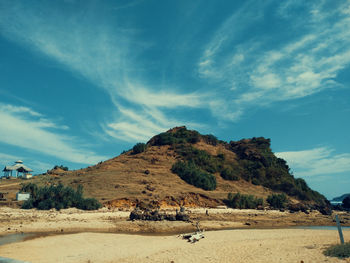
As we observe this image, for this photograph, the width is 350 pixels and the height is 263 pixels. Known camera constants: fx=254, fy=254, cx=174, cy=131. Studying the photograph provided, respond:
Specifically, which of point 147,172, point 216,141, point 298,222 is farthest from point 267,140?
point 298,222

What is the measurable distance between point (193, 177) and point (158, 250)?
119 feet

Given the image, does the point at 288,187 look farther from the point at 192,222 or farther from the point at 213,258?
the point at 213,258

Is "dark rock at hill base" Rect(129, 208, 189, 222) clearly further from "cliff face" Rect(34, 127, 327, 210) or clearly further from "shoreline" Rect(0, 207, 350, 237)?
"cliff face" Rect(34, 127, 327, 210)

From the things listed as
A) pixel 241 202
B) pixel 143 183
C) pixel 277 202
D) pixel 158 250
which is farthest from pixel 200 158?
pixel 158 250

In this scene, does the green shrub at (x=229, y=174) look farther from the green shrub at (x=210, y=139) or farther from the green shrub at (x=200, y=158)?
the green shrub at (x=210, y=139)

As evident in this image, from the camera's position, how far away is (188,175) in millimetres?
49562

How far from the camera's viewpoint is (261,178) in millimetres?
62500

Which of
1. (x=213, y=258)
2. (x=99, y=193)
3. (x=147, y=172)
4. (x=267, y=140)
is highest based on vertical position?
(x=267, y=140)

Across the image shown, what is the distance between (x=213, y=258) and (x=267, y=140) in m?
77.7

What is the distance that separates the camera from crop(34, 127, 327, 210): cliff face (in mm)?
37781

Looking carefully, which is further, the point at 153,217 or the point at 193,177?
the point at 193,177

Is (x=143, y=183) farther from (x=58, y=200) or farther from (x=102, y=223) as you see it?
(x=102, y=223)

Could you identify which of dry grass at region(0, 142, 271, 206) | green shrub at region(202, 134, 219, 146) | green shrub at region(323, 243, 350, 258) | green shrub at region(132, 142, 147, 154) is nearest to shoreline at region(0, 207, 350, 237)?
dry grass at region(0, 142, 271, 206)

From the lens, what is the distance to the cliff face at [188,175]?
37.8 meters
